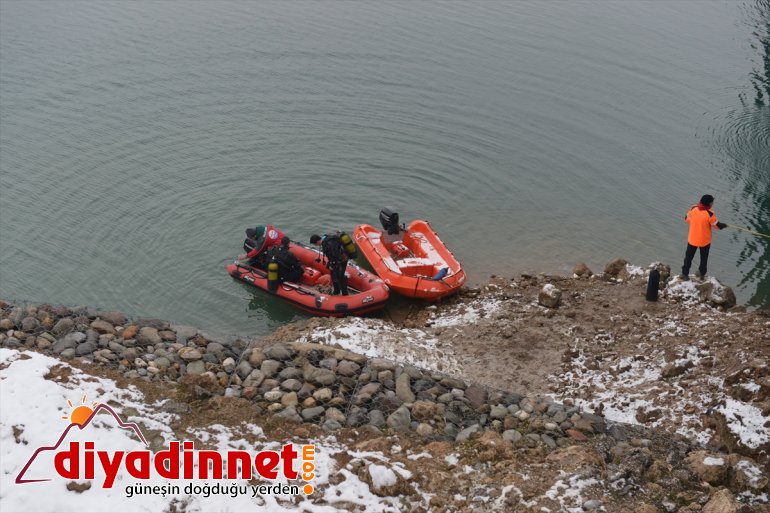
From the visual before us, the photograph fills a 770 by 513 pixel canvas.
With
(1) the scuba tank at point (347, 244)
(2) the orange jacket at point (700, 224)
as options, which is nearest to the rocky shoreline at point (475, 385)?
(2) the orange jacket at point (700, 224)

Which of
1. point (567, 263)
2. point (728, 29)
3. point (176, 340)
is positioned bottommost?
point (176, 340)

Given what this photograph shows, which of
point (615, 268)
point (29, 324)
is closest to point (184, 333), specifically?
point (29, 324)

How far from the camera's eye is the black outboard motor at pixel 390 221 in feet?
61.7

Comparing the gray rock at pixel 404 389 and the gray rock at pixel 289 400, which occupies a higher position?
the gray rock at pixel 404 389

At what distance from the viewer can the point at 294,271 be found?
691 inches

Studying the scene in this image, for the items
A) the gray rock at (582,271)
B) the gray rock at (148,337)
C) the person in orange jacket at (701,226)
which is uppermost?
the person in orange jacket at (701,226)

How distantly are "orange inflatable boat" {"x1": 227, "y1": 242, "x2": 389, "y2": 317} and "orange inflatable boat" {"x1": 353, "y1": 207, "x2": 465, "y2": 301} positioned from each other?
412mm

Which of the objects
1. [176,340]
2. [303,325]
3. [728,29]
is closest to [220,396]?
[176,340]

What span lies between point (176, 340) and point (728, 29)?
30200mm

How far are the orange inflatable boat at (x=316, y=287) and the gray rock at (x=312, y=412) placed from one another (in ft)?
15.1

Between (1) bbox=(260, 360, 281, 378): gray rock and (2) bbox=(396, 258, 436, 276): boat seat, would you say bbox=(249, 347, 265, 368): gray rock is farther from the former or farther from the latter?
(2) bbox=(396, 258, 436, 276): boat seat

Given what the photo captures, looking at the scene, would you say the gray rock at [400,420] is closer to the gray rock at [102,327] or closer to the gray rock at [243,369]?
the gray rock at [243,369]

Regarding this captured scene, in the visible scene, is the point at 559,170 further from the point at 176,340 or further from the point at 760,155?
the point at 176,340

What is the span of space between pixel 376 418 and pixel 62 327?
6525 mm
